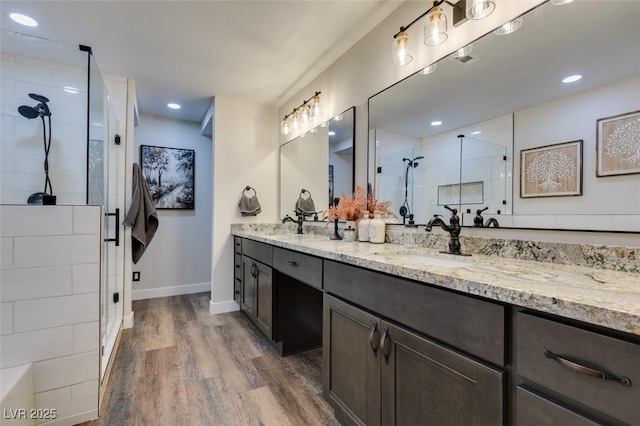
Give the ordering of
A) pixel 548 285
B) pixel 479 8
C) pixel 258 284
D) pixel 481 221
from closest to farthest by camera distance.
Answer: pixel 548 285
pixel 479 8
pixel 481 221
pixel 258 284

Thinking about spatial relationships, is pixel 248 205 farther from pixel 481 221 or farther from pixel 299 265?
pixel 481 221

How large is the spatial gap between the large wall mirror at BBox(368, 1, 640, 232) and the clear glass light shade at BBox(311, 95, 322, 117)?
0.97 meters

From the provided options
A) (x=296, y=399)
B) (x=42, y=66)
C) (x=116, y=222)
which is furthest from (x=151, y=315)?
(x=42, y=66)

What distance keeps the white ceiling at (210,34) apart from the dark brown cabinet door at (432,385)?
2.00 metres

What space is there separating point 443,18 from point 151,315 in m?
3.71

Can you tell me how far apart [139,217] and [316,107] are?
79.3 inches

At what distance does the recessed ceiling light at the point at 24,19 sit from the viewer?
1968 mm

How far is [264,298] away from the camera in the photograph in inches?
93.0

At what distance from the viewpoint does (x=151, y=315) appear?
10.4ft

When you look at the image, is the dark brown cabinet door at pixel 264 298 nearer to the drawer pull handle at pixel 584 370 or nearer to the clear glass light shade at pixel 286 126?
the clear glass light shade at pixel 286 126

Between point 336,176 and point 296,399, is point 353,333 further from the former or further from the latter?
point 336,176

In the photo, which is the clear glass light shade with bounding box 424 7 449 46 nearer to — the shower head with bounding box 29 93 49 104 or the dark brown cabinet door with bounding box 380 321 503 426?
the dark brown cabinet door with bounding box 380 321 503 426

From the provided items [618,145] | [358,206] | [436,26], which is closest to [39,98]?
[358,206]

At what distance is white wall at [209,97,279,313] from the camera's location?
3.29 meters
